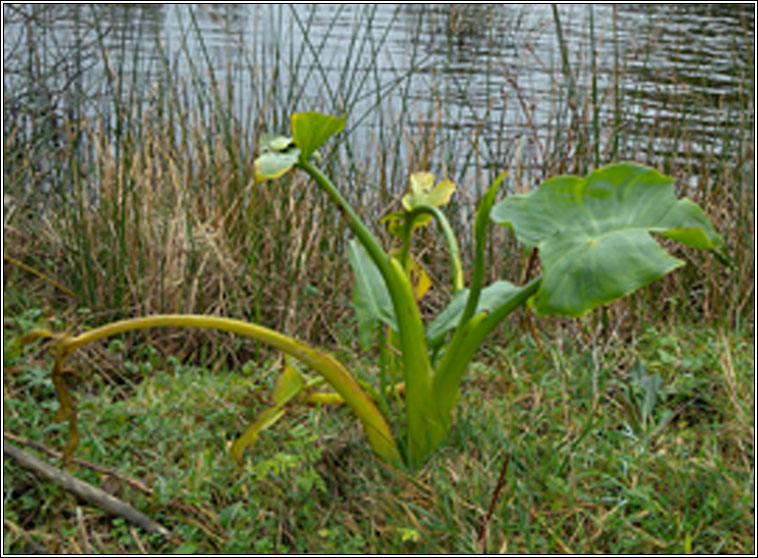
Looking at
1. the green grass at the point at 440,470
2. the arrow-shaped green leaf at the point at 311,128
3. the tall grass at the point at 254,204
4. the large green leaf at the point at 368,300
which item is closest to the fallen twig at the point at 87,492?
the green grass at the point at 440,470

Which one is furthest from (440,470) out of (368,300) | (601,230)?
(601,230)

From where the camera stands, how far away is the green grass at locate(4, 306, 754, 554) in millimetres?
1548

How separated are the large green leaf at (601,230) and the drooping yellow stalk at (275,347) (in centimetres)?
44

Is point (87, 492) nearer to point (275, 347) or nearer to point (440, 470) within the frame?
point (275, 347)

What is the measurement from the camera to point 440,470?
5.48 feet

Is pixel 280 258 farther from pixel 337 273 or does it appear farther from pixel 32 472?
pixel 32 472

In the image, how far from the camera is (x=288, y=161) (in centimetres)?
155

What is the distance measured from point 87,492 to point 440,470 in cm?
70

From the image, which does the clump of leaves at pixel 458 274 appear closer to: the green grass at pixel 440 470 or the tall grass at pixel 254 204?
the green grass at pixel 440 470

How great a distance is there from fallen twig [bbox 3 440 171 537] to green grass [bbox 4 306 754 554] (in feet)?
0.08

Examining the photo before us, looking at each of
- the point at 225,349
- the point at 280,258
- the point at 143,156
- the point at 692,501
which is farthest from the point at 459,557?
the point at 143,156

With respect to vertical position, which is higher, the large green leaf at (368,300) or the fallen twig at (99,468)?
the large green leaf at (368,300)

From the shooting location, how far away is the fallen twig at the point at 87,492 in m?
1.58

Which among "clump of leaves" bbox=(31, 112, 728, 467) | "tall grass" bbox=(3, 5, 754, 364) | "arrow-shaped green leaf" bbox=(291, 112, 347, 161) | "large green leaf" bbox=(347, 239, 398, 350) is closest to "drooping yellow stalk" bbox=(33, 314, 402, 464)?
"clump of leaves" bbox=(31, 112, 728, 467)
